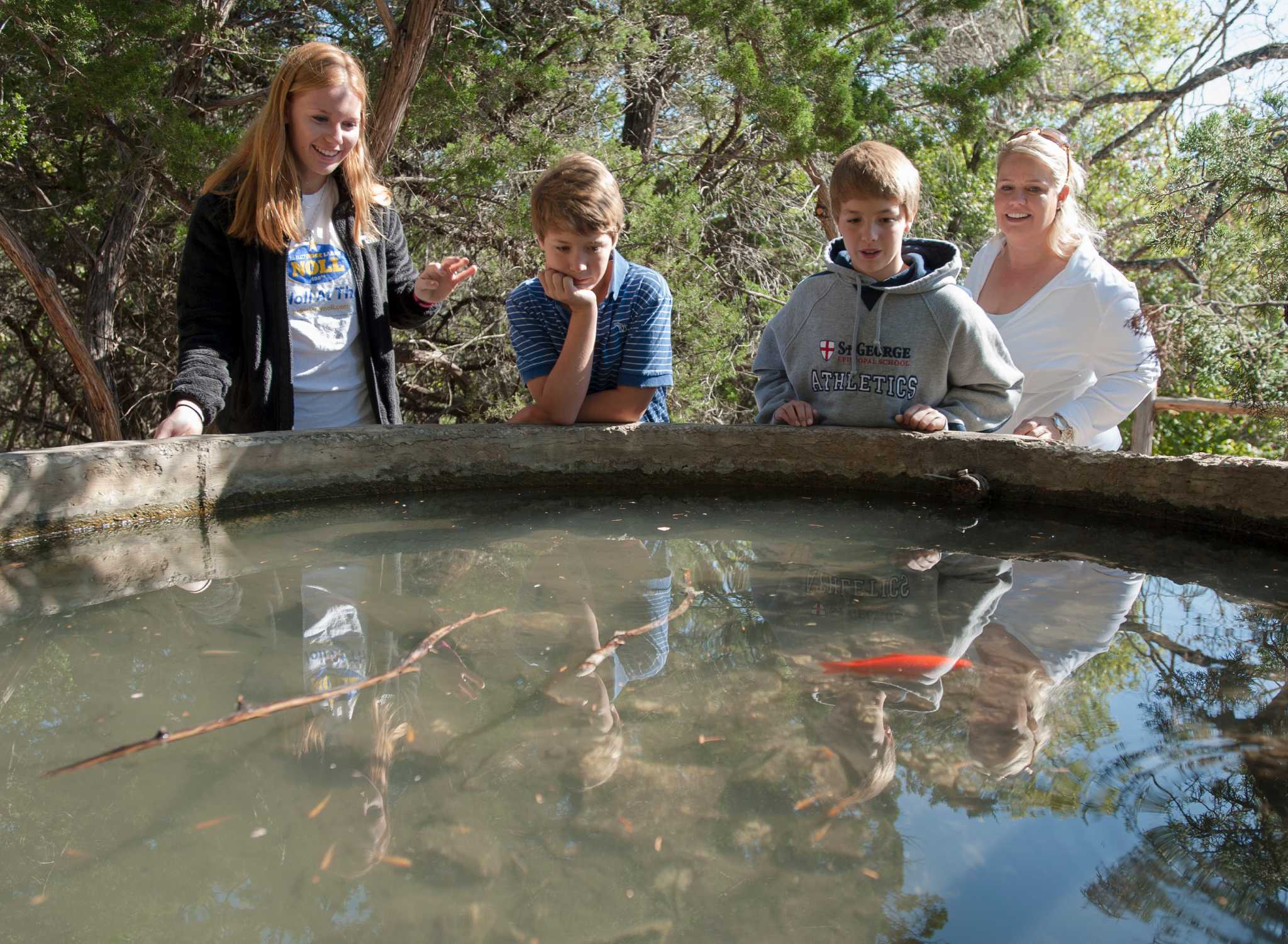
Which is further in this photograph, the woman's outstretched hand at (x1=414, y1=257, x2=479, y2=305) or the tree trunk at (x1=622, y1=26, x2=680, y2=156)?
the tree trunk at (x1=622, y1=26, x2=680, y2=156)

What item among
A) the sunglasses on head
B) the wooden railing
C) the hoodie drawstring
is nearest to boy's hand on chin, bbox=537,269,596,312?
the hoodie drawstring

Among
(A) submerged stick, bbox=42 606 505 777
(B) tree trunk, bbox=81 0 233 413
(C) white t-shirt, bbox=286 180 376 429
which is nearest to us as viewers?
(A) submerged stick, bbox=42 606 505 777

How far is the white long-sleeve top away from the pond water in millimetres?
672

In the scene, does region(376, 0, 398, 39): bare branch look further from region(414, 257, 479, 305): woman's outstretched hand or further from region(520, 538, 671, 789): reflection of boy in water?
region(520, 538, 671, 789): reflection of boy in water

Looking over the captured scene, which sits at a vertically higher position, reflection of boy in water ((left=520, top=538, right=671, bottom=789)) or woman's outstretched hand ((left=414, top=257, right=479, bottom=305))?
woman's outstretched hand ((left=414, top=257, right=479, bottom=305))

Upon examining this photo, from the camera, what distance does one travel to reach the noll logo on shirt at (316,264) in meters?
2.80

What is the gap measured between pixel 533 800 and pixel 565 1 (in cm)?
587

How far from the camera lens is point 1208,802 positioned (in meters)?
1.34

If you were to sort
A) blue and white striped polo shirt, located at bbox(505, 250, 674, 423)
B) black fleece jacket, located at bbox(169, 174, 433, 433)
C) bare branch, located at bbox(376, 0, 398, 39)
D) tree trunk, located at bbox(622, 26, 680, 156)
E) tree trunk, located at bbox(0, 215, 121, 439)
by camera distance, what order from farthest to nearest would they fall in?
tree trunk, located at bbox(622, 26, 680, 156), tree trunk, located at bbox(0, 215, 121, 439), bare branch, located at bbox(376, 0, 398, 39), blue and white striped polo shirt, located at bbox(505, 250, 674, 423), black fleece jacket, located at bbox(169, 174, 433, 433)

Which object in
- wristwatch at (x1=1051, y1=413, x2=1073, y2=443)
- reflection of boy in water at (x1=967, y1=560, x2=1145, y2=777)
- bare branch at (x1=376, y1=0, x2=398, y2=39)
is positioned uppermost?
bare branch at (x1=376, y1=0, x2=398, y2=39)

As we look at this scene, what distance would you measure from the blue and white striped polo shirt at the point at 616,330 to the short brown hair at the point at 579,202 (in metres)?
0.16

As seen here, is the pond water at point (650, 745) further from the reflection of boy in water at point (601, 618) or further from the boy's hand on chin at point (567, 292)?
the boy's hand on chin at point (567, 292)

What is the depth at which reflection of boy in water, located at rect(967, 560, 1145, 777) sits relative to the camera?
1.47m

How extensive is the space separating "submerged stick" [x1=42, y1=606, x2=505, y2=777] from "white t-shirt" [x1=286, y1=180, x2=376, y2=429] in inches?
52.0
